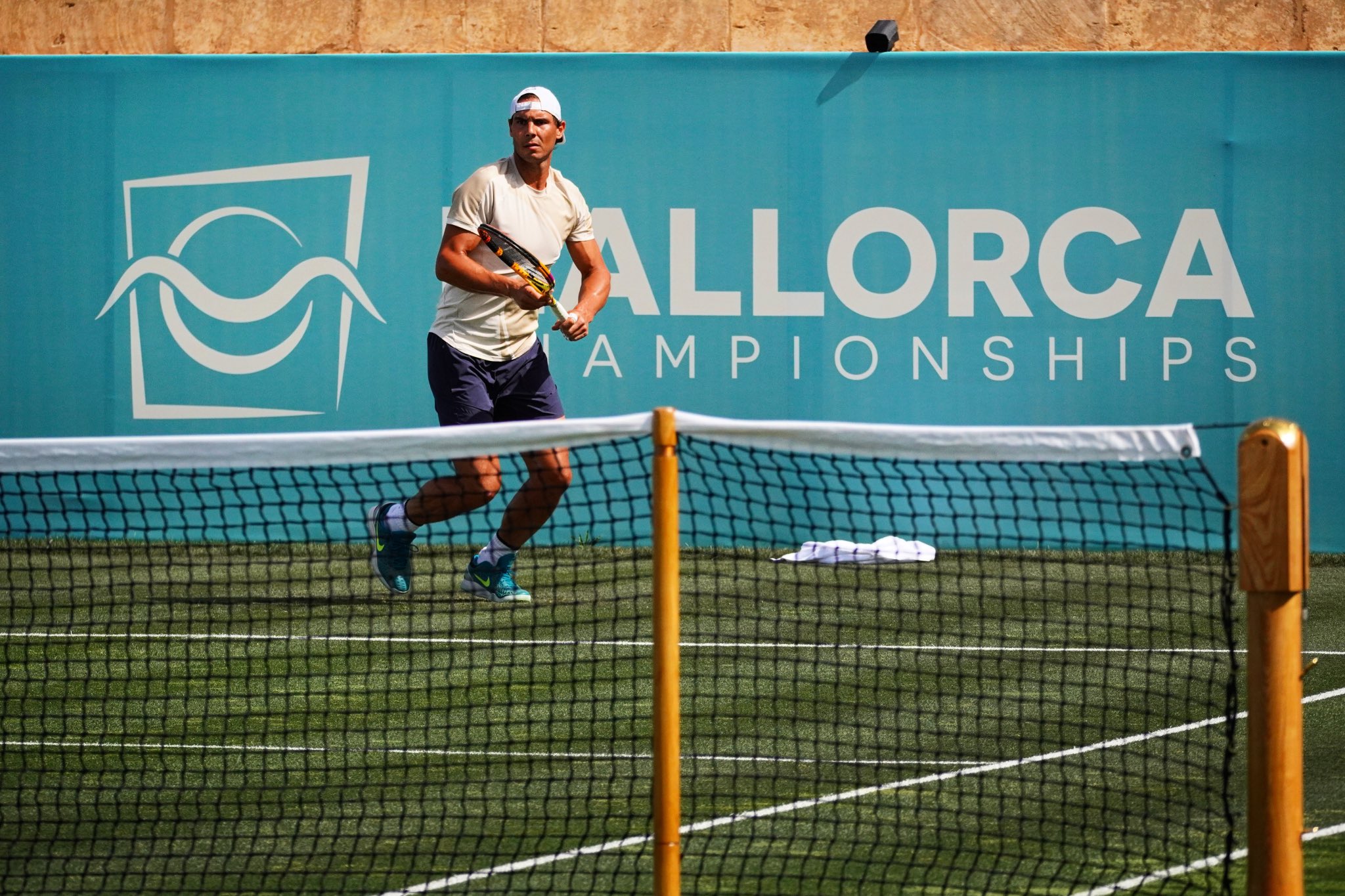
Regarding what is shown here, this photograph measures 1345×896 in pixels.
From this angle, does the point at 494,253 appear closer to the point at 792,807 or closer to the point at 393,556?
the point at 393,556

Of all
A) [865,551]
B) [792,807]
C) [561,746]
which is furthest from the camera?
[865,551]

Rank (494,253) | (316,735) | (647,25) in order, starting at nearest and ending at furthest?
(316,735)
(494,253)
(647,25)

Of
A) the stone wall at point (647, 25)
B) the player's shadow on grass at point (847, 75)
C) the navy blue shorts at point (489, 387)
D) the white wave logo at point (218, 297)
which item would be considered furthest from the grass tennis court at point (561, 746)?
the stone wall at point (647, 25)

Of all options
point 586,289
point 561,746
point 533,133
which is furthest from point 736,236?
point 561,746

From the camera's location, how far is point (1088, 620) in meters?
6.88

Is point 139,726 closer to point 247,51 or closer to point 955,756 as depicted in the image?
point 955,756

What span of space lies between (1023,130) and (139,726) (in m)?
5.91

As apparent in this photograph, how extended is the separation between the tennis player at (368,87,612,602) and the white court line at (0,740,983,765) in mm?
1838

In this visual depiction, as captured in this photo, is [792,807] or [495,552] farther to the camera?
[495,552]

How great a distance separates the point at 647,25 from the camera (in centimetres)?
984

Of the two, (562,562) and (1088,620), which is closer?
(1088,620)

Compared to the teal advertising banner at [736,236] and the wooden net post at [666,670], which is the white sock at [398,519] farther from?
the wooden net post at [666,670]

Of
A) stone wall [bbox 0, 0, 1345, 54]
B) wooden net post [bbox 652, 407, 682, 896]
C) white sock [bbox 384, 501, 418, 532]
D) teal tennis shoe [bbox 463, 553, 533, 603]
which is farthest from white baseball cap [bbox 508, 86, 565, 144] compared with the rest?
wooden net post [bbox 652, 407, 682, 896]

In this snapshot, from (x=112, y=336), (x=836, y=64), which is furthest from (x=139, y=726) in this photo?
(x=836, y=64)
